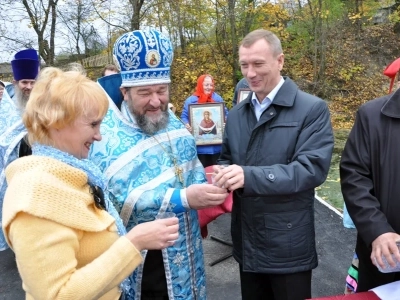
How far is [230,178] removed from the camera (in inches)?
77.0

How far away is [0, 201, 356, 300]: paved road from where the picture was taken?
3.76 m

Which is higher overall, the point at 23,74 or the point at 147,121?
the point at 23,74

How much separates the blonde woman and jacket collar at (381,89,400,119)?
118 cm

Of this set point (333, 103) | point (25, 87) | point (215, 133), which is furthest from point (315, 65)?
point (25, 87)

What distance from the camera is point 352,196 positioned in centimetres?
191

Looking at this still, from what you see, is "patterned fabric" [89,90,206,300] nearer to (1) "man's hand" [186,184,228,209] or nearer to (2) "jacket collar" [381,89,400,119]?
(1) "man's hand" [186,184,228,209]

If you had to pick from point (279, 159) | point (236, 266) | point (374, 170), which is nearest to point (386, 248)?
point (374, 170)

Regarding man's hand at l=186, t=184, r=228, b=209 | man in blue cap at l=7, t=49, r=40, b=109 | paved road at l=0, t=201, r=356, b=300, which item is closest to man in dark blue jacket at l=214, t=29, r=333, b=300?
man's hand at l=186, t=184, r=228, b=209

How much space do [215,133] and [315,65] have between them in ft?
34.2

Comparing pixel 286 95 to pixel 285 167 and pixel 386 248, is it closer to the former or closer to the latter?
pixel 285 167

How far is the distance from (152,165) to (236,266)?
96.8 inches

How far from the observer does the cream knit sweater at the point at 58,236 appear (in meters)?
1.27

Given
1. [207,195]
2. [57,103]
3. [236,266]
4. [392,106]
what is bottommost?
[236,266]

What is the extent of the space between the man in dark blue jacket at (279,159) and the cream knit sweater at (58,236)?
87 centimetres
